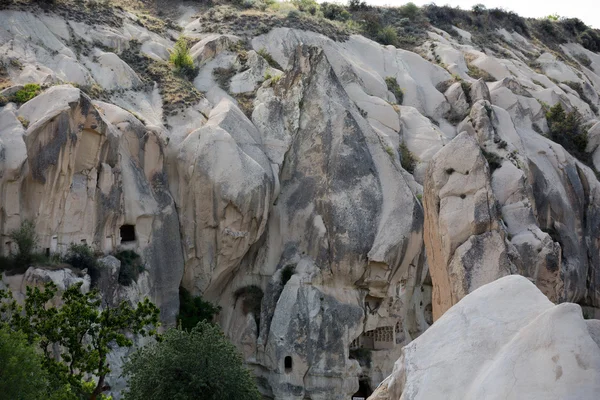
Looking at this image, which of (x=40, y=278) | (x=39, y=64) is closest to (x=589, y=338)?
(x=40, y=278)

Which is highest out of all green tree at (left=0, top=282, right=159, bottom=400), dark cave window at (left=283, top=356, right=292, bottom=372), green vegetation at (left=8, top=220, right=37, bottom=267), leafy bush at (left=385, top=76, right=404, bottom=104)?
green tree at (left=0, top=282, right=159, bottom=400)

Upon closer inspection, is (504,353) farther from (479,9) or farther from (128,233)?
(479,9)

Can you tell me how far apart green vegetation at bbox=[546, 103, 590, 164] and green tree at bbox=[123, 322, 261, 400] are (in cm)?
2312

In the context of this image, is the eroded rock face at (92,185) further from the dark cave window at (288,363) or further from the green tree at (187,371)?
the green tree at (187,371)

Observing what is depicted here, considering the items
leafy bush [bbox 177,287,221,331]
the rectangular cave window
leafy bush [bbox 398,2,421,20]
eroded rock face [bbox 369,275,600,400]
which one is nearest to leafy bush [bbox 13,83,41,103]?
the rectangular cave window

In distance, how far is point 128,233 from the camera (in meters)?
23.6

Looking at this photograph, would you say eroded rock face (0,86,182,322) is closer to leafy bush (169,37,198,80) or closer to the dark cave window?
the dark cave window

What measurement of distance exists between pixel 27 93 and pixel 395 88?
16.8m

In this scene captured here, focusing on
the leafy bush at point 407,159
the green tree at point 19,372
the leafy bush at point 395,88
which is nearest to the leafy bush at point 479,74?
the leafy bush at point 395,88

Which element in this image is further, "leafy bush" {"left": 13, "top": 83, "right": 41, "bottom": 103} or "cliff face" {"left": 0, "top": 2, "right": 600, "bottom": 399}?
"leafy bush" {"left": 13, "top": 83, "right": 41, "bottom": 103}

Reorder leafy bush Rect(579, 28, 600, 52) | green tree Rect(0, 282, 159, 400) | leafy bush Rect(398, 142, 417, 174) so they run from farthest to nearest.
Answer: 1. leafy bush Rect(579, 28, 600, 52)
2. leafy bush Rect(398, 142, 417, 174)
3. green tree Rect(0, 282, 159, 400)

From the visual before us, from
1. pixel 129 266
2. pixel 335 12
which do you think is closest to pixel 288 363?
pixel 129 266

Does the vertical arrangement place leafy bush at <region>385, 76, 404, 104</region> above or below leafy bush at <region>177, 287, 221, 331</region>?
above

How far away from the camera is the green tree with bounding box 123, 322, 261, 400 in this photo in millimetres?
14906
